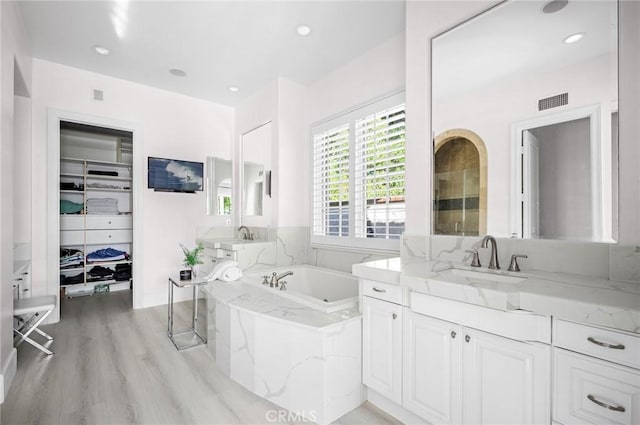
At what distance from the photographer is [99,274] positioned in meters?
4.41

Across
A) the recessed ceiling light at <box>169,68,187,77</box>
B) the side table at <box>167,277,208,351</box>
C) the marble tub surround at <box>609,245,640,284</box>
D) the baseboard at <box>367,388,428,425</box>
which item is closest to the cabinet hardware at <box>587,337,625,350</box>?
the marble tub surround at <box>609,245,640,284</box>

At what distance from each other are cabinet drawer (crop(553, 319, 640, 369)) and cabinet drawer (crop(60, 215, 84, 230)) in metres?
5.40

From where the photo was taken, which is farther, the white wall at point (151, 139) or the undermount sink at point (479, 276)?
the white wall at point (151, 139)

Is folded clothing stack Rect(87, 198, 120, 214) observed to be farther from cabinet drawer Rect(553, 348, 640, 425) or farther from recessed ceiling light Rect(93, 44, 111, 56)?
cabinet drawer Rect(553, 348, 640, 425)

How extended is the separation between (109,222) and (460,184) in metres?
4.92

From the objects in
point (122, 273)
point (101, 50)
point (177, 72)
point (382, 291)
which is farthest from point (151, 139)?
Answer: point (382, 291)

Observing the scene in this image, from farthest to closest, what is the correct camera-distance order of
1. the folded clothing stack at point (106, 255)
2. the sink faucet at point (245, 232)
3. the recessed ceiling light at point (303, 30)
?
the folded clothing stack at point (106, 255)
the sink faucet at point (245, 232)
the recessed ceiling light at point (303, 30)

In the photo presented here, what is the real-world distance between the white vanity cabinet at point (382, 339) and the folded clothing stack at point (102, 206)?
4445 millimetres

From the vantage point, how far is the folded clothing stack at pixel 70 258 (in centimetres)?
412

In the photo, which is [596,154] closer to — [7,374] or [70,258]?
[7,374]

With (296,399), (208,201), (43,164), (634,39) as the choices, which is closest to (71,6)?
(43,164)

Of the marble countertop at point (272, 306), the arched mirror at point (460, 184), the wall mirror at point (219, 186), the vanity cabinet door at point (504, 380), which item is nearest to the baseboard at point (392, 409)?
the vanity cabinet door at point (504, 380)

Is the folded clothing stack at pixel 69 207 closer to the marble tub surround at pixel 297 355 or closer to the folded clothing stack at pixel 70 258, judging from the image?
the folded clothing stack at pixel 70 258

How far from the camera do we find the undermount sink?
4.78ft
